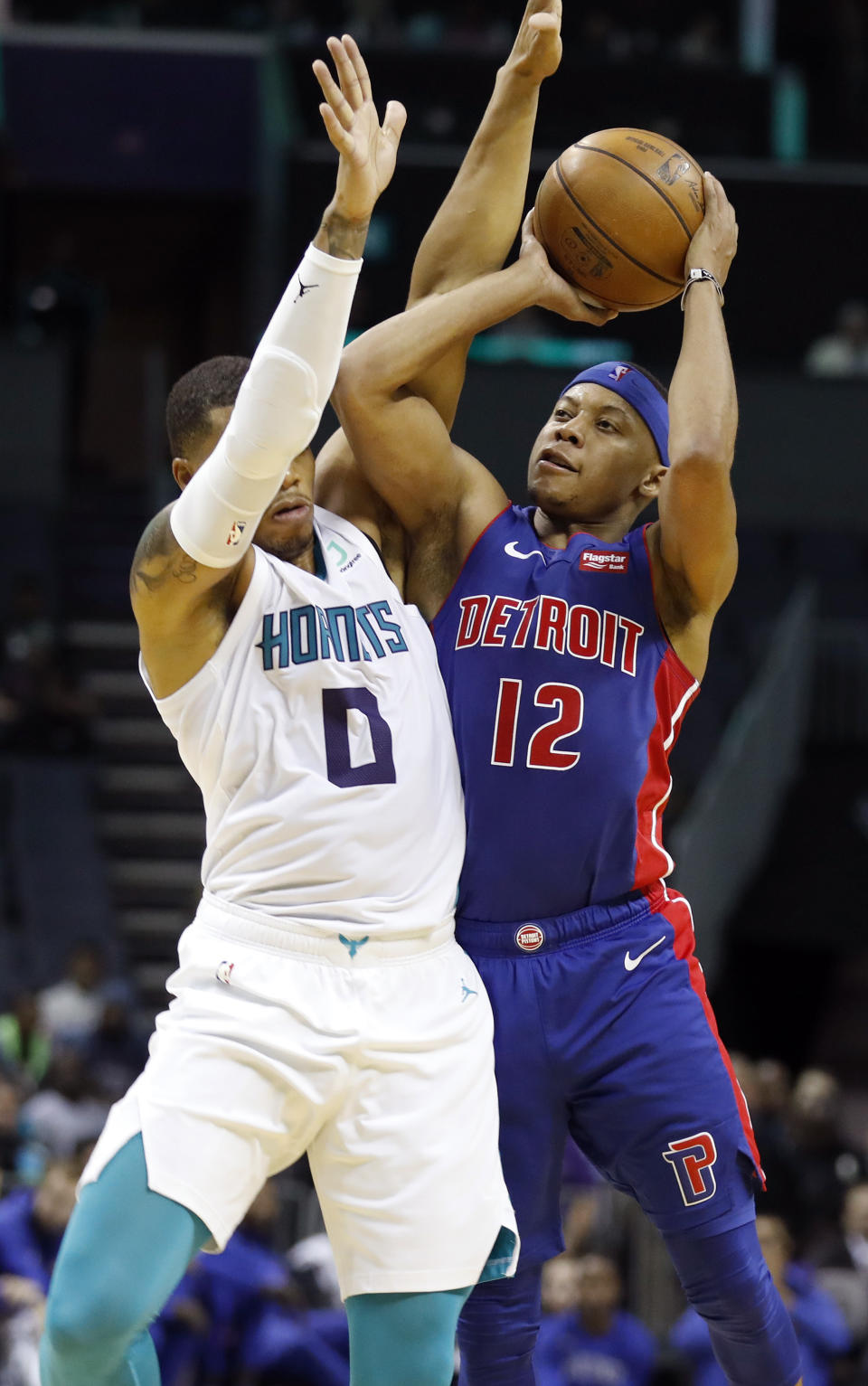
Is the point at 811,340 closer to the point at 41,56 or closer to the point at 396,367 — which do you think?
the point at 41,56

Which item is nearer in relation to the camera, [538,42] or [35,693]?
[538,42]

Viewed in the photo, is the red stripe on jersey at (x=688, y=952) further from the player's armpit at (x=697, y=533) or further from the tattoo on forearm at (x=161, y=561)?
the tattoo on forearm at (x=161, y=561)

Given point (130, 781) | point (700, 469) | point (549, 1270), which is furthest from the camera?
point (130, 781)

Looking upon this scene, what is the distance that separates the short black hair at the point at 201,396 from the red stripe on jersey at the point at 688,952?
1445 millimetres

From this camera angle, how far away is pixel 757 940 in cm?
1296

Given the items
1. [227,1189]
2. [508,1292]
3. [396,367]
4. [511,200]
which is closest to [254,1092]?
[227,1189]

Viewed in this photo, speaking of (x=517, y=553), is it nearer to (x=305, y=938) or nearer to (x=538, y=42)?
(x=305, y=938)

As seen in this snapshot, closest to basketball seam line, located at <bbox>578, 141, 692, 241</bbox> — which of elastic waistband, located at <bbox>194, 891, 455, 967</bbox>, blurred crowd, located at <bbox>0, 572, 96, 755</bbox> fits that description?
elastic waistband, located at <bbox>194, 891, 455, 967</bbox>

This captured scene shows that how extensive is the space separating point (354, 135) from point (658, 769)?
1540mm

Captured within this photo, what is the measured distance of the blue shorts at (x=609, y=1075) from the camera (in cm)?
425

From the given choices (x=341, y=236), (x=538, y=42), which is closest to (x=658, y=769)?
(x=341, y=236)

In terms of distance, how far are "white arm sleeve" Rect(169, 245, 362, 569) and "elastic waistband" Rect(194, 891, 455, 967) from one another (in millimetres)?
705

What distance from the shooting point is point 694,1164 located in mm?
4238

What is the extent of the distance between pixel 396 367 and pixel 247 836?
1090 millimetres
